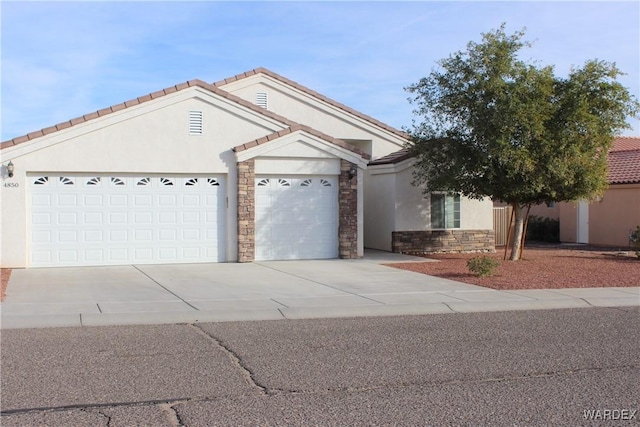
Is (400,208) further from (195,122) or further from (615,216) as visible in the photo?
(615,216)

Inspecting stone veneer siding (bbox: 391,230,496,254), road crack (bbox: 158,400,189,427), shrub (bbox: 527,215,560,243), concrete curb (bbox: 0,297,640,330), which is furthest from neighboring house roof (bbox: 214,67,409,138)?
road crack (bbox: 158,400,189,427)

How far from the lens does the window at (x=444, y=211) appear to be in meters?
23.4

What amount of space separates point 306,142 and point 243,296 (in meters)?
8.08

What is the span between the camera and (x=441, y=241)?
23547mm

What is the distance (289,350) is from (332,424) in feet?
9.18

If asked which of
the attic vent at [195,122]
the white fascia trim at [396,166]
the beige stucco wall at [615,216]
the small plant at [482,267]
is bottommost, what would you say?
the small plant at [482,267]

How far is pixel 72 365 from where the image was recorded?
774cm

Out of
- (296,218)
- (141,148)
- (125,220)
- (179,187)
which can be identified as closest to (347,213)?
(296,218)

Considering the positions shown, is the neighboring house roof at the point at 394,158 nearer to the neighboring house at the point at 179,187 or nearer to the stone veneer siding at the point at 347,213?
the stone veneer siding at the point at 347,213

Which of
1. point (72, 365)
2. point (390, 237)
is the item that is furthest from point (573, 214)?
point (72, 365)

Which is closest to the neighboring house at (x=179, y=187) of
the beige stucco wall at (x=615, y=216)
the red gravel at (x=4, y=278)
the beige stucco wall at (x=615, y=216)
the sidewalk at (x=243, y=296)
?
the red gravel at (x=4, y=278)

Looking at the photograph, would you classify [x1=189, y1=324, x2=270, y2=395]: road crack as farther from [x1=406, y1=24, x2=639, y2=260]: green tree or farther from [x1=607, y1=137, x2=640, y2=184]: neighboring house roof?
[x1=607, y1=137, x2=640, y2=184]: neighboring house roof

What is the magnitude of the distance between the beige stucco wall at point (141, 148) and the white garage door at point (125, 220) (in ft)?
0.95

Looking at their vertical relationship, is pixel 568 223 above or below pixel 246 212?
below
